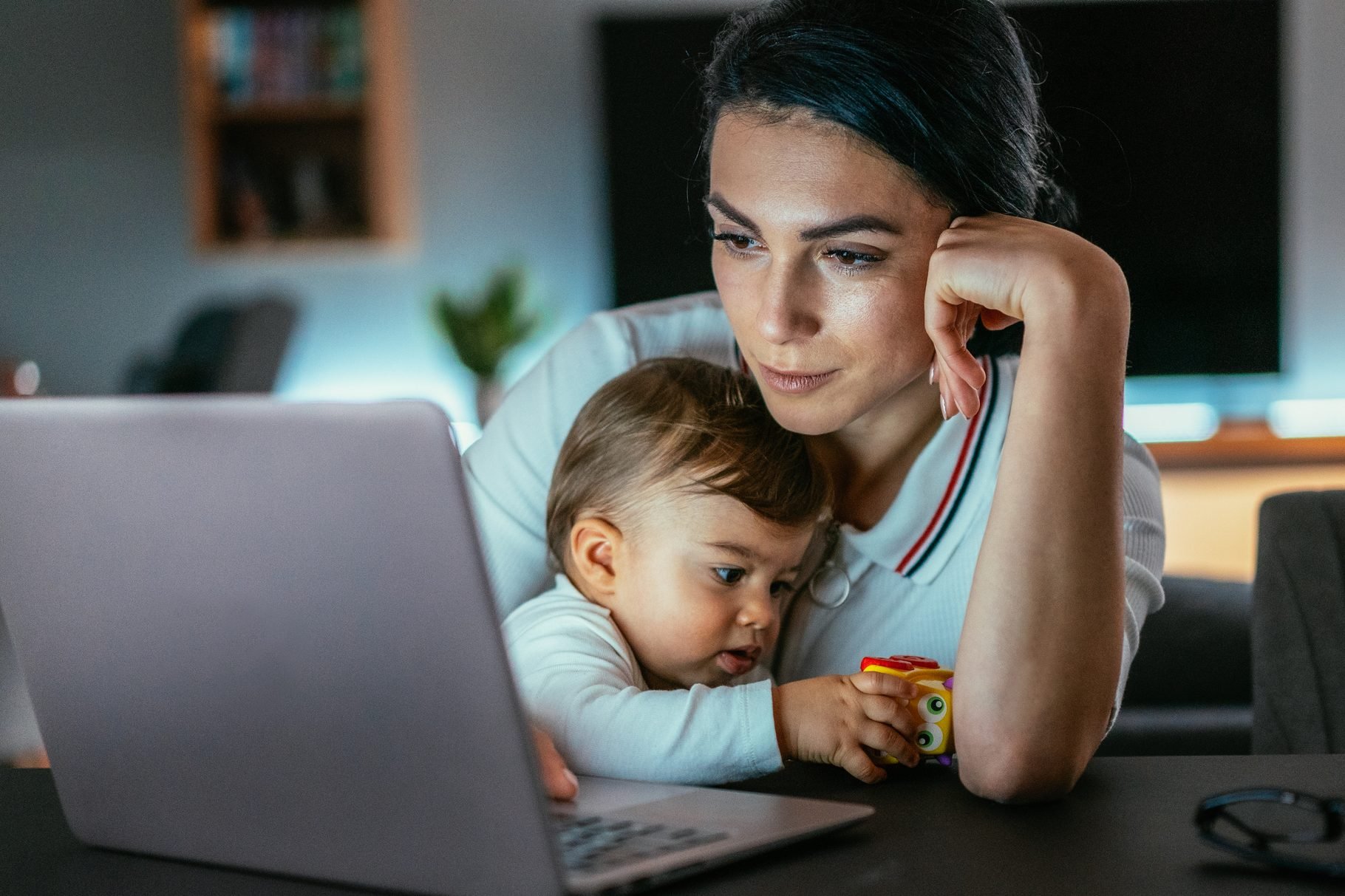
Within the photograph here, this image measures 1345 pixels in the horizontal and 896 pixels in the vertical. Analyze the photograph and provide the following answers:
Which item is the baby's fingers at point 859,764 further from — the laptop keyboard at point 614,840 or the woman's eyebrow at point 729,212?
the woman's eyebrow at point 729,212

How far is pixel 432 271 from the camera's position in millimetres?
4664

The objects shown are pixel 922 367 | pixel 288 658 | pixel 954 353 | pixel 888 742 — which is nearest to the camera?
pixel 288 658

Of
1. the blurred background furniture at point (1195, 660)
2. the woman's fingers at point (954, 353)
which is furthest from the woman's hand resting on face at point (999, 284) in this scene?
the blurred background furniture at point (1195, 660)

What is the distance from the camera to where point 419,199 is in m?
4.64

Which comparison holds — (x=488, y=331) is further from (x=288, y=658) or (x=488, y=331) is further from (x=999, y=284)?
(x=288, y=658)

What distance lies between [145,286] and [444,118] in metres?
1.28

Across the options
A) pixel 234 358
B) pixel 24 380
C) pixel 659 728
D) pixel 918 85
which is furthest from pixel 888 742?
pixel 234 358

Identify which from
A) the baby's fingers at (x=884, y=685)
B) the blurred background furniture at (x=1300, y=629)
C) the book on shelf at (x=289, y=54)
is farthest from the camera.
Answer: the book on shelf at (x=289, y=54)

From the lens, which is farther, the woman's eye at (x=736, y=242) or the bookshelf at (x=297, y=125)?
the bookshelf at (x=297, y=125)

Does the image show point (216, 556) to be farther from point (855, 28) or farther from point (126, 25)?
point (126, 25)

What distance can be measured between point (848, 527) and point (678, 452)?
203mm

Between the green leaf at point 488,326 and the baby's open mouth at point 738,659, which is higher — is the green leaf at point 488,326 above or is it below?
below

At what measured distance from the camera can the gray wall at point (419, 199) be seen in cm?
439

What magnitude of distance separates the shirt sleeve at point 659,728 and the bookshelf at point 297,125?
3.76 metres
